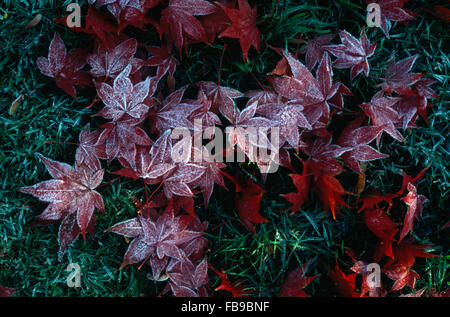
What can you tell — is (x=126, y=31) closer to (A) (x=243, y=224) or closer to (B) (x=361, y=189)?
(A) (x=243, y=224)

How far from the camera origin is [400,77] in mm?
1369

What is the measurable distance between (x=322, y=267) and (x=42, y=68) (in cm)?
125

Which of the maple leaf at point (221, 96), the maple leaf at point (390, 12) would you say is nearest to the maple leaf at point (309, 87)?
the maple leaf at point (221, 96)

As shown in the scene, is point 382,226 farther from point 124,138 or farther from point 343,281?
point 124,138

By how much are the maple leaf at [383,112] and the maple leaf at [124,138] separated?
78 centimetres

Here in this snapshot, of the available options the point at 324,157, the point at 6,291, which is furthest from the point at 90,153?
the point at 324,157

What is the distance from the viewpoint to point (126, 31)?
136 centimetres

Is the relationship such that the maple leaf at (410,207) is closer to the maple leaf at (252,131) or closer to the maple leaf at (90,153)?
the maple leaf at (252,131)

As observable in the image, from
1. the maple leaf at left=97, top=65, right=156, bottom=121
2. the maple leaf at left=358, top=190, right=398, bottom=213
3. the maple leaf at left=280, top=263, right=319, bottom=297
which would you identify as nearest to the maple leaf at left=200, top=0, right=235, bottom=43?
the maple leaf at left=97, top=65, right=156, bottom=121

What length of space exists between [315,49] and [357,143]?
361 mm

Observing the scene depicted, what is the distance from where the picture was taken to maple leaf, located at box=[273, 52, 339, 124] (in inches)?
49.6

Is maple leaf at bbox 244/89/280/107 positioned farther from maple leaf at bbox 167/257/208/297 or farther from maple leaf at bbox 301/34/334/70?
maple leaf at bbox 167/257/208/297

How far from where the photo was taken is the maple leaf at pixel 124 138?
4.11 feet
